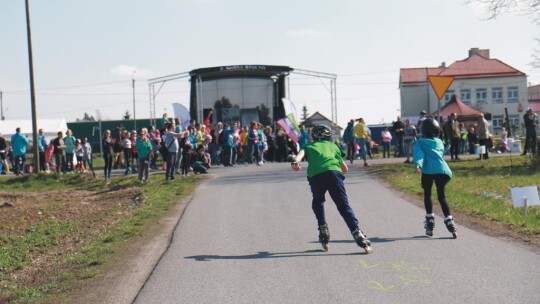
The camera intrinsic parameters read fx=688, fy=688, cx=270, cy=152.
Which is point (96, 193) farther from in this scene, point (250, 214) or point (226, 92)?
point (226, 92)

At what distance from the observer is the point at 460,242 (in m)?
A: 9.65

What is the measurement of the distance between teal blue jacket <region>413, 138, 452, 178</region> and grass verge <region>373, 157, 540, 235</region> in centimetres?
167

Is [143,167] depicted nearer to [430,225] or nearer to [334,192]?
[430,225]

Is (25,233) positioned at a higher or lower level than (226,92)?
lower

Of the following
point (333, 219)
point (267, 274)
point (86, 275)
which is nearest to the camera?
point (267, 274)

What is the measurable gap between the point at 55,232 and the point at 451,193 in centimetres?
894

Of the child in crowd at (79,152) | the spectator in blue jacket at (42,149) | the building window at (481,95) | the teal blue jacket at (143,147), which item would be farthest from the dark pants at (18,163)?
the building window at (481,95)

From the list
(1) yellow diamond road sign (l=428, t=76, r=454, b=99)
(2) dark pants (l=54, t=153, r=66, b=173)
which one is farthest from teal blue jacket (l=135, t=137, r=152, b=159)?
(2) dark pants (l=54, t=153, r=66, b=173)

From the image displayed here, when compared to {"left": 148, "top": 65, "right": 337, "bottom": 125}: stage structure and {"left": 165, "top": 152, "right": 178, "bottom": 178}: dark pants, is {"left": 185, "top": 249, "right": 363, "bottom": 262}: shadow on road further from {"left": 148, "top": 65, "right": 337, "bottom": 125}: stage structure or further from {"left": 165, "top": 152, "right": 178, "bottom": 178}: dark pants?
{"left": 148, "top": 65, "right": 337, "bottom": 125}: stage structure

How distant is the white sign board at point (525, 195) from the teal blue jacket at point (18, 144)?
21.4 m

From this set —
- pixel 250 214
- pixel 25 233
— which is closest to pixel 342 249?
pixel 250 214

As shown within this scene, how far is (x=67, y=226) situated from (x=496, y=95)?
72541mm

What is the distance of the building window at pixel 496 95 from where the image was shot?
79750 millimetres

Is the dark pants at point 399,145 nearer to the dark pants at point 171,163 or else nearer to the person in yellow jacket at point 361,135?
the person in yellow jacket at point 361,135
